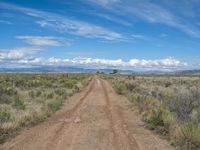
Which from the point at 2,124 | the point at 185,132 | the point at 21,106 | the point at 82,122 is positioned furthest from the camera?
the point at 21,106

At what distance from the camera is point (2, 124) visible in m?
12.7

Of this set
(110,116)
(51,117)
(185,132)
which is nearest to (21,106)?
(51,117)

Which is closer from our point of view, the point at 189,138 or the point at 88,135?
the point at 189,138

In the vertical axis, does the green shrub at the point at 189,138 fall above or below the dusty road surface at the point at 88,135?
above

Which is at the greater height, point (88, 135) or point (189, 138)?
point (189, 138)

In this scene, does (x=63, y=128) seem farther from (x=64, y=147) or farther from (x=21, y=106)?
(x=21, y=106)

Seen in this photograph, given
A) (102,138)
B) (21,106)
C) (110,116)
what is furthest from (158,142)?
(21,106)

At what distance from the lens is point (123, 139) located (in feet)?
37.2

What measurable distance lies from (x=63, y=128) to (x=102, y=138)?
2328 millimetres

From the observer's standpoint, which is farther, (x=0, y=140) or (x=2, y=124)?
(x=2, y=124)

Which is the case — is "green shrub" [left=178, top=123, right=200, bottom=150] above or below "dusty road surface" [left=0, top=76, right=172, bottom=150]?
above

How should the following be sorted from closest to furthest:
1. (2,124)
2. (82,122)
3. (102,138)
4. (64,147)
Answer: (64,147) < (102,138) < (2,124) < (82,122)

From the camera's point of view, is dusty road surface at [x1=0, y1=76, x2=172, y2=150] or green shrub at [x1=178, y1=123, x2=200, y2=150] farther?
dusty road surface at [x1=0, y1=76, x2=172, y2=150]

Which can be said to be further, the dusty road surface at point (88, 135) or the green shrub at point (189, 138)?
the dusty road surface at point (88, 135)
